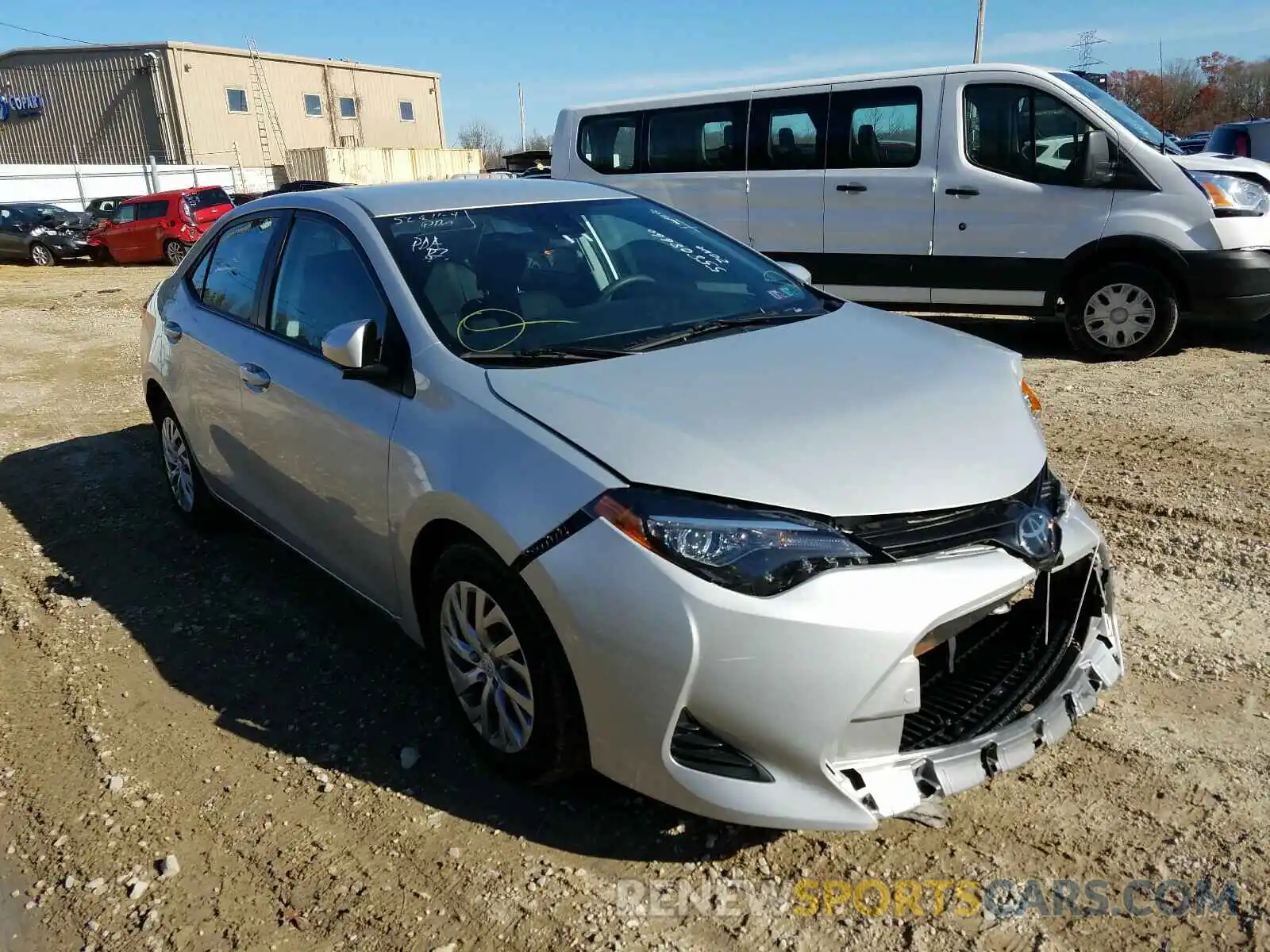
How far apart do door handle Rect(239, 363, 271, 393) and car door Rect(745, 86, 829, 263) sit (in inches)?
225

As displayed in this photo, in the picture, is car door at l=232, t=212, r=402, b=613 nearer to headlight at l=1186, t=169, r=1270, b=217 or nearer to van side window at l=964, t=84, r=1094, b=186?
van side window at l=964, t=84, r=1094, b=186

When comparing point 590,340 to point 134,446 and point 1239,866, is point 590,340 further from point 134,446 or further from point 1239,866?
point 134,446

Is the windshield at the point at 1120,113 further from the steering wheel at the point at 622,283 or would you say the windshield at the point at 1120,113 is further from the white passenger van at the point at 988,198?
the steering wheel at the point at 622,283

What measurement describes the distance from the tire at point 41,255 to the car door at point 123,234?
60.6 inches

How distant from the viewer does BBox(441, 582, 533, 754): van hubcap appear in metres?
2.70

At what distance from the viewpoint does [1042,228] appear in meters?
7.59

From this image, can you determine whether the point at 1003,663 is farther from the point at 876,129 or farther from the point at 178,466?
the point at 876,129

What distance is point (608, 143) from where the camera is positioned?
980 centimetres

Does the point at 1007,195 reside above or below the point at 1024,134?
below

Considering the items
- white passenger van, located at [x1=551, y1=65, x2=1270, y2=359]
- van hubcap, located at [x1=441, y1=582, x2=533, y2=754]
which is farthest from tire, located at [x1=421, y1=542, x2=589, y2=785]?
white passenger van, located at [x1=551, y1=65, x2=1270, y2=359]

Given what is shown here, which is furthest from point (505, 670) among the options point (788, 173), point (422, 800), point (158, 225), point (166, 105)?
point (166, 105)

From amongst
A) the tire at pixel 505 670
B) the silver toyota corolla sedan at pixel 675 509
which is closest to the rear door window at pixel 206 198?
the silver toyota corolla sedan at pixel 675 509

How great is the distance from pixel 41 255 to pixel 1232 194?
2333cm

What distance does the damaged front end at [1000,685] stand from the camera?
2316 millimetres
